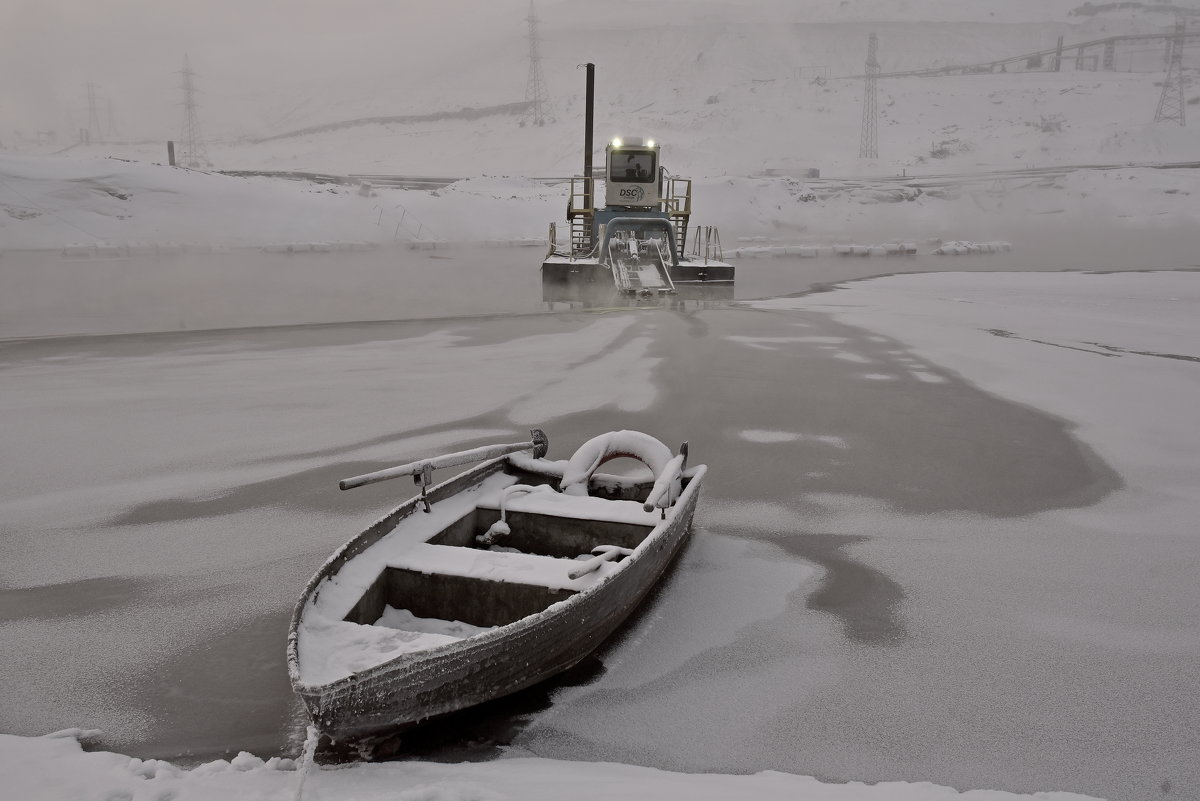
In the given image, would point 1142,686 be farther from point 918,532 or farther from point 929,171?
point 929,171

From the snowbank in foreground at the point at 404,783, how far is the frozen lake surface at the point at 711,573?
0.45ft

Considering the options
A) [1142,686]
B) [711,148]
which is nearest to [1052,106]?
[711,148]

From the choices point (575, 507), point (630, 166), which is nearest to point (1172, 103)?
point (630, 166)

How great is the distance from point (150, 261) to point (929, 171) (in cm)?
6865

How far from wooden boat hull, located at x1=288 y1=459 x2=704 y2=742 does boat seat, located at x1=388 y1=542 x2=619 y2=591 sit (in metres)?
0.20

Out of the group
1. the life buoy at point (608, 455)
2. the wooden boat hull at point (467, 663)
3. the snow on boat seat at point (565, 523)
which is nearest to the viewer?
the wooden boat hull at point (467, 663)

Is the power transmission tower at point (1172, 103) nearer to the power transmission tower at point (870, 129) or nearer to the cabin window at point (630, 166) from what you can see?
the power transmission tower at point (870, 129)

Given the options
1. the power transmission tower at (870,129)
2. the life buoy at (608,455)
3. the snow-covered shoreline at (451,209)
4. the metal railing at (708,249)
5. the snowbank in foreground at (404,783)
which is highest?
the power transmission tower at (870,129)

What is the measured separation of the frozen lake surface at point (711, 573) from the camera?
13.2 feet

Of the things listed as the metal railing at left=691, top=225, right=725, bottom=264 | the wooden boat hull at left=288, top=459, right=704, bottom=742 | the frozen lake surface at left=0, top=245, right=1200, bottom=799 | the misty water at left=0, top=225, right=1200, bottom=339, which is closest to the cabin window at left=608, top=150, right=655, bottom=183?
the metal railing at left=691, top=225, right=725, bottom=264

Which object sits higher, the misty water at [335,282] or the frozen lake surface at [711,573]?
the misty water at [335,282]

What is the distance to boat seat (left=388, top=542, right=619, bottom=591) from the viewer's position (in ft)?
14.6

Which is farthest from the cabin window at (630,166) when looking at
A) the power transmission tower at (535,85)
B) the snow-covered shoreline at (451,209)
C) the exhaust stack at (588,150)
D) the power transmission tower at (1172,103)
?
the power transmission tower at (1172,103)

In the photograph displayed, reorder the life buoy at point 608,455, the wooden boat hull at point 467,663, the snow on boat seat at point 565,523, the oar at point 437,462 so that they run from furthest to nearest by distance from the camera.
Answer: the life buoy at point 608,455, the snow on boat seat at point 565,523, the oar at point 437,462, the wooden boat hull at point 467,663
